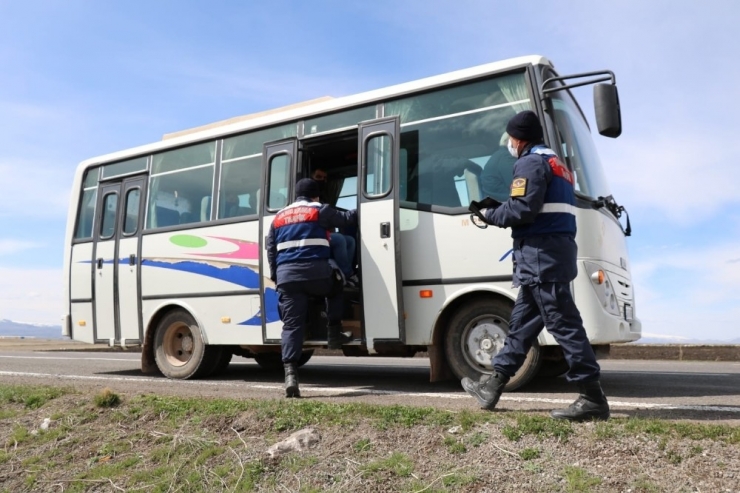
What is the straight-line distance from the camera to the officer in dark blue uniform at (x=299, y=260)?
243 inches

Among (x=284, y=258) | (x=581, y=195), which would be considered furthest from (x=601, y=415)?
(x=284, y=258)

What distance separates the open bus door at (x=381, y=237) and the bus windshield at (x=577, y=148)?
61.5 inches

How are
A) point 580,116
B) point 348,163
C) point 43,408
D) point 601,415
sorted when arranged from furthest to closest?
point 348,163, point 580,116, point 43,408, point 601,415

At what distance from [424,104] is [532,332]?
3057 millimetres

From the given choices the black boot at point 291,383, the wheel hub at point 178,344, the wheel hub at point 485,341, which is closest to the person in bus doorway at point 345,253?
the black boot at point 291,383

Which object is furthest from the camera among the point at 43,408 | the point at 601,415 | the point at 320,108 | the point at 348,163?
the point at 348,163

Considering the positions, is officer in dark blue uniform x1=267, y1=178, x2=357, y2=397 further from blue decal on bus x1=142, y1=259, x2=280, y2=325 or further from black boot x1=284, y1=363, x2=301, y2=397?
blue decal on bus x1=142, y1=259, x2=280, y2=325

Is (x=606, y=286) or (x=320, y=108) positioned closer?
(x=606, y=286)

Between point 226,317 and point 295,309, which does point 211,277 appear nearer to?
point 226,317

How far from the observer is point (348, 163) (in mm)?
8672

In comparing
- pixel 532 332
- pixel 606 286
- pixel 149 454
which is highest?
pixel 606 286

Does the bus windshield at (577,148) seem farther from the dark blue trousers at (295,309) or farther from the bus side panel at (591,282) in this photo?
the dark blue trousers at (295,309)

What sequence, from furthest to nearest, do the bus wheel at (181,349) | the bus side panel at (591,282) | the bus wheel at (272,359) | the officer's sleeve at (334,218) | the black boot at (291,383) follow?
1. the bus wheel at (272,359)
2. the bus wheel at (181,349)
3. the officer's sleeve at (334,218)
4. the black boot at (291,383)
5. the bus side panel at (591,282)

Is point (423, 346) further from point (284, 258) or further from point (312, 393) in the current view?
point (284, 258)
